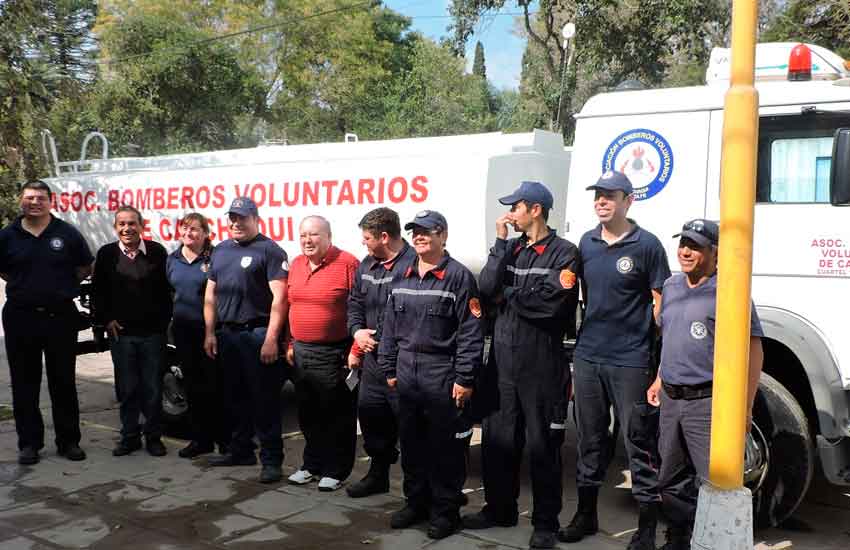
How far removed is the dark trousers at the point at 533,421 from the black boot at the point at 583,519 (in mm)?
82

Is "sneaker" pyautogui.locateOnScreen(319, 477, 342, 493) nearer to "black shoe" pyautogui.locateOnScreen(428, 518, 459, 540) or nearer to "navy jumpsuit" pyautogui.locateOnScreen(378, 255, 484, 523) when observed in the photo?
"navy jumpsuit" pyautogui.locateOnScreen(378, 255, 484, 523)

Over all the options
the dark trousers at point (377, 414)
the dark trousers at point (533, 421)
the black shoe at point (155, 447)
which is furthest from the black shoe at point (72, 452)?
the dark trousers at point (533, 421)

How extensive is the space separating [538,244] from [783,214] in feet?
4.51

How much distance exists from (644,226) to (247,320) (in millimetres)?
2633

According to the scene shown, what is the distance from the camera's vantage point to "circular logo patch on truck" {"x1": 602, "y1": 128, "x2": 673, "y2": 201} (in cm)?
489

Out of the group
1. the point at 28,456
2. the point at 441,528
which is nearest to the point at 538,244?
the point at 441,528

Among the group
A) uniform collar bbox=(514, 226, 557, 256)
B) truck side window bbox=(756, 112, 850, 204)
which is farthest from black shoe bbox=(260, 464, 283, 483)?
truck side window bbox=(756, 112, 850, 204)

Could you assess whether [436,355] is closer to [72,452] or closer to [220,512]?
[220,512]

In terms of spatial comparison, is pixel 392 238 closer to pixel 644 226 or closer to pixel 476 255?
pixel 476 255

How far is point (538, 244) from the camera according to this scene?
4426 mm

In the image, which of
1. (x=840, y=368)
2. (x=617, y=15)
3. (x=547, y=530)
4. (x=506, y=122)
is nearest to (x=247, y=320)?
(x=547, y=530)

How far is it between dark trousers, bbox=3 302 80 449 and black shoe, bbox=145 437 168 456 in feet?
1.70

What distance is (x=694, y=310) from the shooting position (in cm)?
397

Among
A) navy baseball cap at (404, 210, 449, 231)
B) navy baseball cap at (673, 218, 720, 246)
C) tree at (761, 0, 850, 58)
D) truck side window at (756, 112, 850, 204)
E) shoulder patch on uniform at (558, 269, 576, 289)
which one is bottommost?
shoulder patch on uniform at (558, 269, 576, 289)
